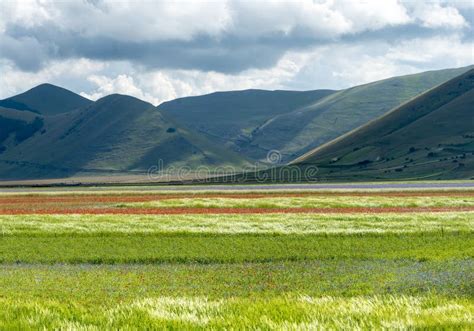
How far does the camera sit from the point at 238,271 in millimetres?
26281

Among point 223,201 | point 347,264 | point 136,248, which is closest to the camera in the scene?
point 347,264

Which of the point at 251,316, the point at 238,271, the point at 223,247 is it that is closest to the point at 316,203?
the point at 223,247

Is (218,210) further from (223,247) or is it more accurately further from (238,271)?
(238,271)

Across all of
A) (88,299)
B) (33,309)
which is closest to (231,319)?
(33,309)

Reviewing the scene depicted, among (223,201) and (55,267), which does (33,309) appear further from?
(223,201)

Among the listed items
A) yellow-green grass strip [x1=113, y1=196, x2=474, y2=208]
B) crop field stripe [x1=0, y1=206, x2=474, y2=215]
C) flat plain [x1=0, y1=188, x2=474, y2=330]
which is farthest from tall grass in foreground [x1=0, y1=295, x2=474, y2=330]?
yellow-green grass strip [x1=113, y1=196, x2=474, y2=208]

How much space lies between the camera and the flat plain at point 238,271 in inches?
369

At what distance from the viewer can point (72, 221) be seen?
1908 inches

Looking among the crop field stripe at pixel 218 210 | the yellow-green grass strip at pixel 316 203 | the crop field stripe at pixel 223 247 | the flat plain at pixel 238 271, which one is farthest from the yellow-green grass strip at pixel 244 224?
the yellow-green grass strip at pixel 316 203

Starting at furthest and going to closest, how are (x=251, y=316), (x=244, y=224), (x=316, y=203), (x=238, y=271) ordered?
(x=316, y=203) < (x=244, y=224) < (x=238, y=271) < (x=251, y=316)

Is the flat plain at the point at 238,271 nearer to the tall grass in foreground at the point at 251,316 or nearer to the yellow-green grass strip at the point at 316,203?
the tall grass in foreground at the point at 251,316

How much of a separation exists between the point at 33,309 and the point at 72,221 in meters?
39.9

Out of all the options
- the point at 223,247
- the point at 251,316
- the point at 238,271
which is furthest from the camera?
the point at 223,247

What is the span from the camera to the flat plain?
9.37 metres
